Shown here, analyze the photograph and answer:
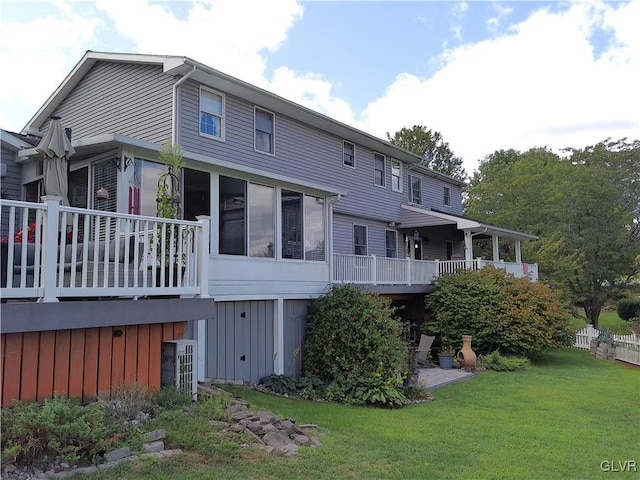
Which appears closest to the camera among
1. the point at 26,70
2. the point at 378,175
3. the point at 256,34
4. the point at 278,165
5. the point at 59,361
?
the point at 59,361

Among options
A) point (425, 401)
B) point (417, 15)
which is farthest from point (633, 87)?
point (425, 401)

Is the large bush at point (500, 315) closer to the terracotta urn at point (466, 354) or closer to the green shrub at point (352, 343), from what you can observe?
the terracotta urn at point (466, 354)

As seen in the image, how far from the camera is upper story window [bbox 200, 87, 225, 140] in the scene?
37.4 feet

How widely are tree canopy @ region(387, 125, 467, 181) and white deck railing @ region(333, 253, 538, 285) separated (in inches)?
818

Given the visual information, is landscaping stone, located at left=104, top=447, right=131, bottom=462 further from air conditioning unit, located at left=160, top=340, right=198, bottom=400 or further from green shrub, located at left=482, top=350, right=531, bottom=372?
green shrub, located at left=482, top=350, right=531, bottom=372

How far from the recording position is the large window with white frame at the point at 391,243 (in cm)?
1875

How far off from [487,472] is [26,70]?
34.6 feet

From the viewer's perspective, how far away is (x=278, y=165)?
13586 mm

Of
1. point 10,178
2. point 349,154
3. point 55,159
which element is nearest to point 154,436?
point 55,159

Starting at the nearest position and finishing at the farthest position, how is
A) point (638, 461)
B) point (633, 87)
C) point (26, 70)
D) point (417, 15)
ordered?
point (638, 461)
point (26, 70)
point (417, 15)
point (633, 87)

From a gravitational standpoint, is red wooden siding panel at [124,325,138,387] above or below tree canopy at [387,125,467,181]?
below

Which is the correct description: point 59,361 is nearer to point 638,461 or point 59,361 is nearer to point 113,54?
point 638,461

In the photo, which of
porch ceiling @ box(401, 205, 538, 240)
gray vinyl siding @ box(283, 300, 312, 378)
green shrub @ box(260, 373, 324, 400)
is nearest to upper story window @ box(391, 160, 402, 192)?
porch ceiling @ box(401, 205, 538, 240)

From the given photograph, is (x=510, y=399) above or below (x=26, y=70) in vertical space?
below
